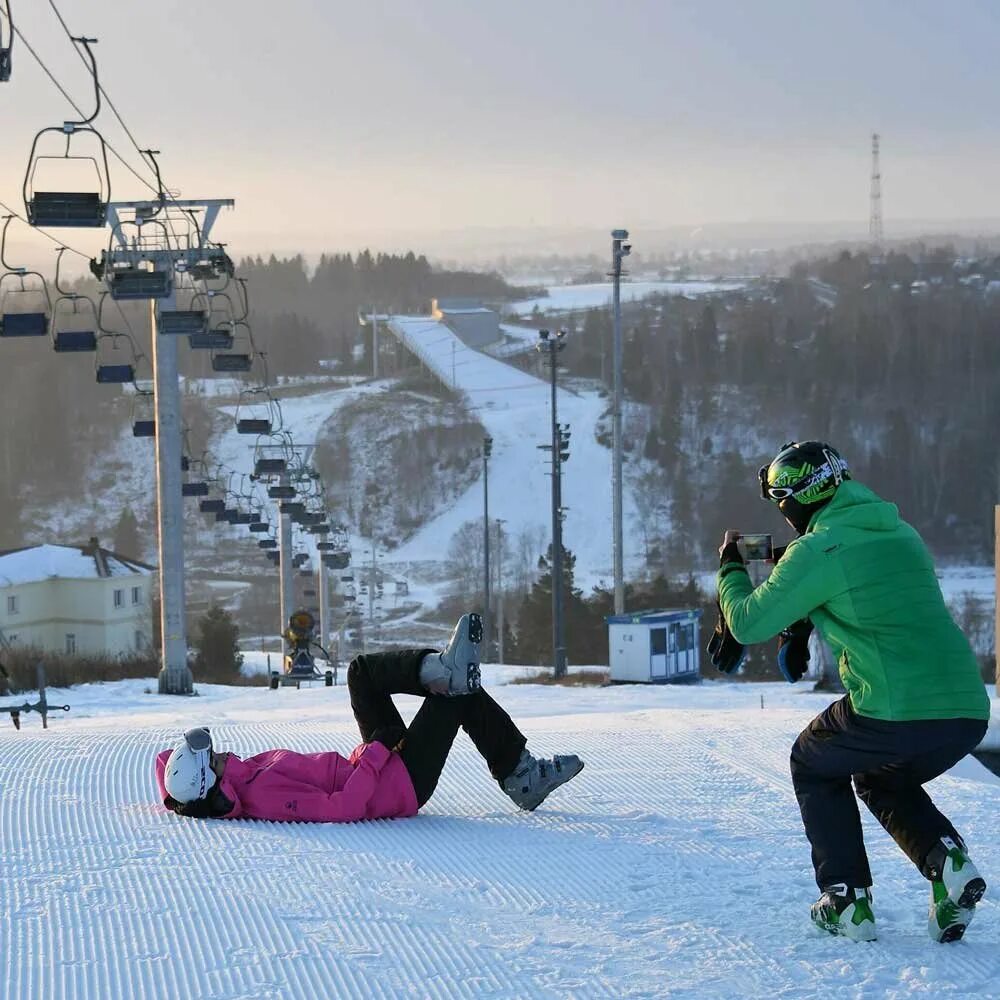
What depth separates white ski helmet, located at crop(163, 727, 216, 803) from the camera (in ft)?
20.6

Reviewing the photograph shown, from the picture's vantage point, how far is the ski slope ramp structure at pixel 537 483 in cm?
10444

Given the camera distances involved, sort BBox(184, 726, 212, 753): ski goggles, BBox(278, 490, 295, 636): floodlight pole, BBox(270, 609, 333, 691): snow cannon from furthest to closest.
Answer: BBox(278, 490, 295, 636): floodlight pole
BBox(270, 609, 333, 691): snow cannon
BBox(184, 726, 212, 753): ski goggles

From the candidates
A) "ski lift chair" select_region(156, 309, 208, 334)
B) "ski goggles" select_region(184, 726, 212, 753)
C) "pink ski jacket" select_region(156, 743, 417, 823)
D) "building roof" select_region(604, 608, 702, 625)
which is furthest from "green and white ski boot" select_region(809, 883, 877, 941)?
"building roof" select_region(604, 608, 702, 625)

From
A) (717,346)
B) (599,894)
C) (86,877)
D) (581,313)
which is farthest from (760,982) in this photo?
(581,313)

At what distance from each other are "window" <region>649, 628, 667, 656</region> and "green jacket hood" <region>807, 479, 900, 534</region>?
2734cm

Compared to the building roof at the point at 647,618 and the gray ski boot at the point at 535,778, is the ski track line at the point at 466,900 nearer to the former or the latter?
the gray ski boot at the point at 535,778

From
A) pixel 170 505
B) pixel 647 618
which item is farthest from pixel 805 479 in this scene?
pixel 647 618

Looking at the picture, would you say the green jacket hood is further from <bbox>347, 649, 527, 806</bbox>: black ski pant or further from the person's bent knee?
the person's bent knee

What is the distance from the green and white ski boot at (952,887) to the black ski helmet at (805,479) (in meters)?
0.99

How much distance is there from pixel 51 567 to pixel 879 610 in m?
54.2

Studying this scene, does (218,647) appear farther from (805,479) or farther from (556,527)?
(805,479)

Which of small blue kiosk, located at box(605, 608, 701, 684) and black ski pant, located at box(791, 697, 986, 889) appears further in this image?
small blue kiosk, located at box(605, 608, 701, 684)

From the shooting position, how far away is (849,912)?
4746 mm

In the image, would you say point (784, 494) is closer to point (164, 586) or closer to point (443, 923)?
point (443, 923)
